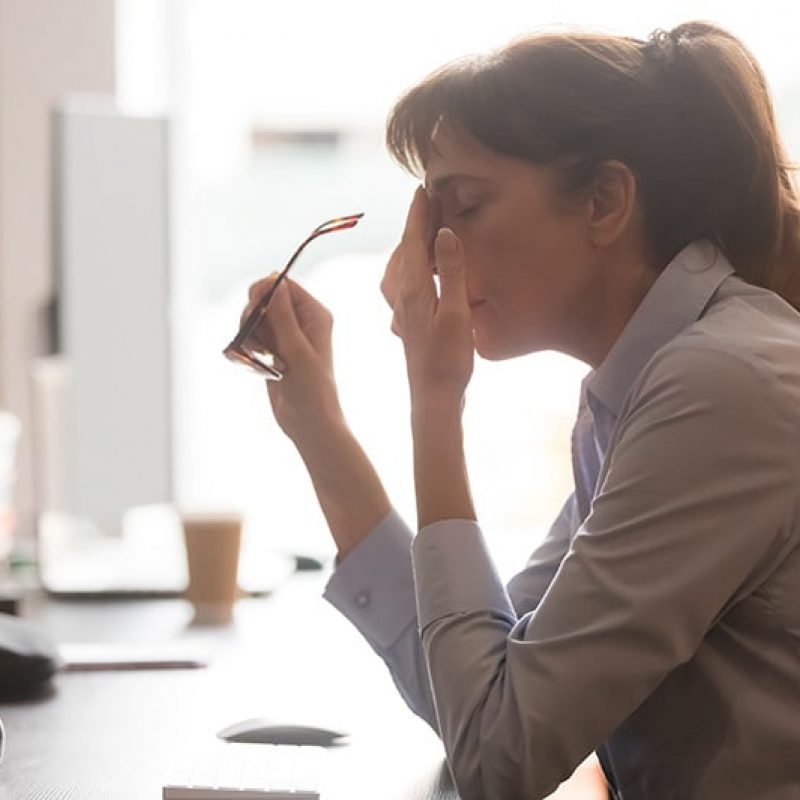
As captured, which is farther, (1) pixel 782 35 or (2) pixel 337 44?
(2) pixel 337 44

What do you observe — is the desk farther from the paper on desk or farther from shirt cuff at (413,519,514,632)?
shirt cuff at (413,519,514,632)

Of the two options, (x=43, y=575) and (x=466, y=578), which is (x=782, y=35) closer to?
(x=43, y=575)

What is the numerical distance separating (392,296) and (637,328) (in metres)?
0.27

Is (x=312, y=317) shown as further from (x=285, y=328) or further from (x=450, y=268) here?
(x=450, y=268)

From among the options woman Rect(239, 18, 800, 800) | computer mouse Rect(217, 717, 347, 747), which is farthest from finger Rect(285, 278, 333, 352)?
computer mouse Rect(217, 717, 347, 747)

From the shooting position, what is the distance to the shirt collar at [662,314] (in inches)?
43.4

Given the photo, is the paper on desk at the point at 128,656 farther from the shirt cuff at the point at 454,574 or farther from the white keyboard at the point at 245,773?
the shirt cuff at the point at 454,574

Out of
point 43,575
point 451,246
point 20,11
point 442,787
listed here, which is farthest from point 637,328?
point 20,11

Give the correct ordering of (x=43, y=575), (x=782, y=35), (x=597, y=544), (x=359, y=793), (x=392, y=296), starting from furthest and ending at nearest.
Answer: (x=782, y=35)
(x=43, y=575)
(x=392, y=296)
(x=359, y=793)
(x=597, y=544)

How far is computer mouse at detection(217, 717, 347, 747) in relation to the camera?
4.02ft

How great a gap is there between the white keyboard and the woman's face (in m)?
0.34

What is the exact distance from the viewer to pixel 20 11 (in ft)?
12.4

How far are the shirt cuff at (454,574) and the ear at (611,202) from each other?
0.80 feet

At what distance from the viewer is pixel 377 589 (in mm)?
1321
